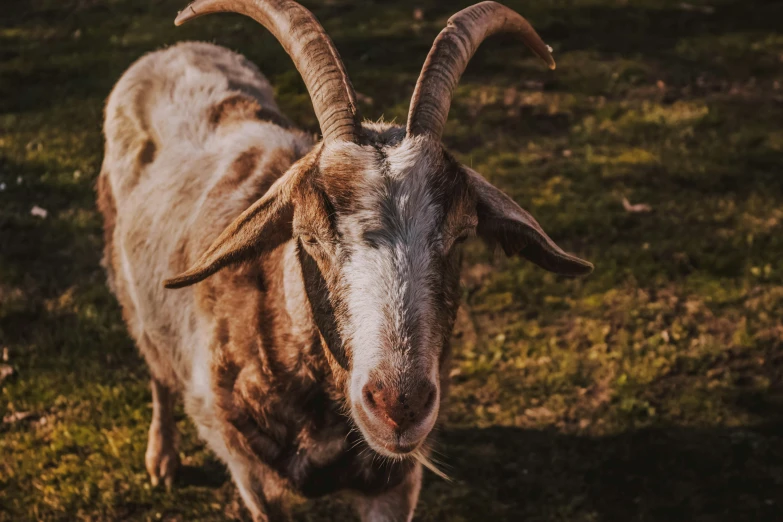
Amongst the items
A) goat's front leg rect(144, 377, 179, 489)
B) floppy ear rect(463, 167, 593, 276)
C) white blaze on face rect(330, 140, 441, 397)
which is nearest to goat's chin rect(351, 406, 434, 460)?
white blaze on face rect(330, 140, 441, 397)

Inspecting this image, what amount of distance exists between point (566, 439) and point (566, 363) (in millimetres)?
798

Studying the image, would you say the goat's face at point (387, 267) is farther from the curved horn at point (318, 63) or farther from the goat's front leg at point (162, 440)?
the goat's front leg at point (162, 440)

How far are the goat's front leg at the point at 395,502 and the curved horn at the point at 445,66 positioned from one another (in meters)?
1.81

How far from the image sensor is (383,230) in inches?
117

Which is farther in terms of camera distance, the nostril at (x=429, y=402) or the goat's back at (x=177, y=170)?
the goat's back at (x=177, y=170)

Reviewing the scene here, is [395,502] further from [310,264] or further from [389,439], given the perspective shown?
[310,264]

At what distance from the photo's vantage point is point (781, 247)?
7.02 metres

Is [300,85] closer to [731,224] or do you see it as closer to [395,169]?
[731,224]

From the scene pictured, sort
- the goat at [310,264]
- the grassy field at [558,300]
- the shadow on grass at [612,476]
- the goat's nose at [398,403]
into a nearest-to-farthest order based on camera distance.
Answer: the goat's nose at [398,403]
the goat at [310,264]
the shadow on grass at [612,476]
the grassy field at [558,300]

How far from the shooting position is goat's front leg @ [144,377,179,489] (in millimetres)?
5258

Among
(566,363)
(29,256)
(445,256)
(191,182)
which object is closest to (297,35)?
(445,256)

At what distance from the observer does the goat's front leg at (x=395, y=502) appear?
13.1 feet

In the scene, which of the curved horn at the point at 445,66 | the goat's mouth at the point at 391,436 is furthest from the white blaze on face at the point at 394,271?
the curved horn at the point at 445,66

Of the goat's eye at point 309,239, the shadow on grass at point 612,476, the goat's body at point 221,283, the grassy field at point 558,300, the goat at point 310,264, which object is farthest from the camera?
the grassy field at point 558,300
